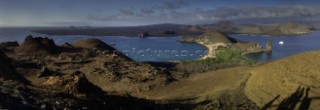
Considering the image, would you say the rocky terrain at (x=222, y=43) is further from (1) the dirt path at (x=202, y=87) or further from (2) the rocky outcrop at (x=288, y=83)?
(2) the rocky outcrop at (x=288, y=83)

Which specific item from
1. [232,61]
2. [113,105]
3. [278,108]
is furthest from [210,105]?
[232,61]

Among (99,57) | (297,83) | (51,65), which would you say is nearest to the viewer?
(297,83)

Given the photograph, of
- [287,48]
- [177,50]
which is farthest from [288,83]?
[287,48]

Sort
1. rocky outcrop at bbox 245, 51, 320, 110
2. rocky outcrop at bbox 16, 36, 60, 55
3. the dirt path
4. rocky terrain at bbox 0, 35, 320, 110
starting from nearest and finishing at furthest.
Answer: rocky terrain at bbox 0, 35, 320, 110 → rocky outcrop at bbox 245, 51, 320, 110 → the dirt path → rocky outcrop at bbox 16, 36, 60, 55

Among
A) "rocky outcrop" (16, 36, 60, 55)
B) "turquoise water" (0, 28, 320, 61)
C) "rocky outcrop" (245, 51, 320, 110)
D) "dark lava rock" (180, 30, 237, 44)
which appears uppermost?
"rocky outcrop" (245, 51, 320, 110)

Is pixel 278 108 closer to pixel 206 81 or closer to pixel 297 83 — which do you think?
pixel 297 83

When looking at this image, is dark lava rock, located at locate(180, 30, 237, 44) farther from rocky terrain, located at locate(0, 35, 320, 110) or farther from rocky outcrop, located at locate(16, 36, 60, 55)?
rocky terrain, located at locate(0, 35, 320, 110)

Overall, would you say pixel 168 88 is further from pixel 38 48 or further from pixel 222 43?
pixel 222 43

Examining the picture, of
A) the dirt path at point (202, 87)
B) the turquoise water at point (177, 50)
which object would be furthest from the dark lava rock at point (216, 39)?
the dirt path at point (202, 87)

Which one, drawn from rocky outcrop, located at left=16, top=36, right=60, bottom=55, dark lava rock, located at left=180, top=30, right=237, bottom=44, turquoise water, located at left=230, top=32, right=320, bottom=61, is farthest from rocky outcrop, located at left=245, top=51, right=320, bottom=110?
dark lava rock, located at left=180, top=30, right=237, bottom=44
